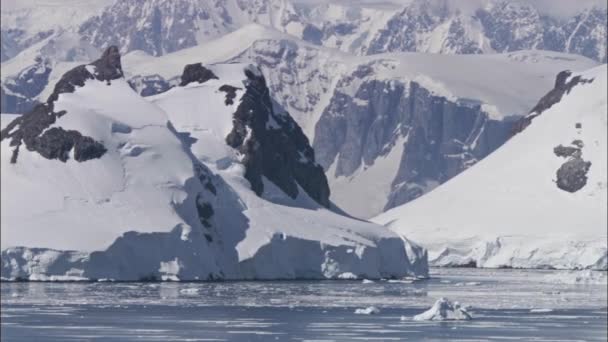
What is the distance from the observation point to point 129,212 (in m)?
172

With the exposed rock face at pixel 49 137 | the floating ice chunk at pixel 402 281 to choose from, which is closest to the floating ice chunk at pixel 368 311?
the exposed rock face at pixel 49 137

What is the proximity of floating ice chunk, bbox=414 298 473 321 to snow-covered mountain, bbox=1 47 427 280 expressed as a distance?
43.4 metres

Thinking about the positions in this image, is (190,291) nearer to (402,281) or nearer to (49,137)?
(49,137)

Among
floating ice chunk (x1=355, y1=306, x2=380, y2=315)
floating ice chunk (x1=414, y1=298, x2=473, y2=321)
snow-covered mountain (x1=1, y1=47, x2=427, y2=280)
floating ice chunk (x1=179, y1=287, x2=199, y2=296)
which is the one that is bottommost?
floating ice chunk (x1=414, y1=298, x2=473, y2=321)

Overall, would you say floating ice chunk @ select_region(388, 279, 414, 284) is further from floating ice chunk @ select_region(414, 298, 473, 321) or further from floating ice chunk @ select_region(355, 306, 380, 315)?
floating ice chunk @ select_region(414, 298, 473, 321)

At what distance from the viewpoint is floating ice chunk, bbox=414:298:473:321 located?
126688 millimetres

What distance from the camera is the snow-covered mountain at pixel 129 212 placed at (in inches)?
6432

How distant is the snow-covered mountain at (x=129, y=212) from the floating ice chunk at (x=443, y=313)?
43.4 meters

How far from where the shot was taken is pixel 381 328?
11988cm

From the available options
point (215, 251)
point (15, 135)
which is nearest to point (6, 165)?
point (15, 135)

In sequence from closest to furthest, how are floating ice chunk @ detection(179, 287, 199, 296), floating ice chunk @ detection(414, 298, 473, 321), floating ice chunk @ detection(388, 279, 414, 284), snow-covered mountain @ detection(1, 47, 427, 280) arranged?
floating ice chunk @ detection(414, 298, 473, 321)
floating ice chunk @ detection(179, 287, 199, 296)
snow-covered mountain @ detection(1, 47, 427, 280)
floating ice chunk @ detection(388, 279, 414, 284)

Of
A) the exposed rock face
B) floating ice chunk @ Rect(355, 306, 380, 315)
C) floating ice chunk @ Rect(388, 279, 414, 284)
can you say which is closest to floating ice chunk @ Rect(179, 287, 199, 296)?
floating ice chunk @ Rect(355, 306, 380, 315)

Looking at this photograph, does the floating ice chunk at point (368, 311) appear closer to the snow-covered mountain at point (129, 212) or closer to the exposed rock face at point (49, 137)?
the snow-covered mountain at point (129, 212)

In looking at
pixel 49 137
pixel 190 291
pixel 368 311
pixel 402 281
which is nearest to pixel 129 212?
pixel 49 137
